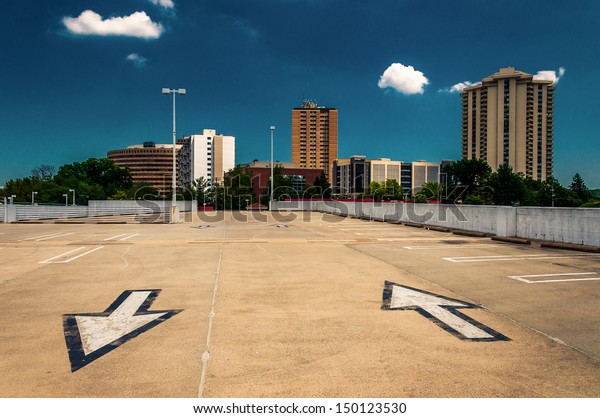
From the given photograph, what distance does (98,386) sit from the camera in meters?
3.86

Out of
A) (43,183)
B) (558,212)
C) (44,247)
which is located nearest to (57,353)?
(44,247)

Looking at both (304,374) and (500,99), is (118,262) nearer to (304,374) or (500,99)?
(304,374)

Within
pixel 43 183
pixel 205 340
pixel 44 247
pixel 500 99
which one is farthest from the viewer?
pixel 500 99

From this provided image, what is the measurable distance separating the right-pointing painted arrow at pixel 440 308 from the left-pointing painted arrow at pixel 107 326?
3.52 metres

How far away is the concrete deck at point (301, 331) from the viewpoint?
3893 millimetres

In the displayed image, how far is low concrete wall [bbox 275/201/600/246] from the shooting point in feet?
49.1

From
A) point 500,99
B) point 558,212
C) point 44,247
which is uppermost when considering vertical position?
point 500,99

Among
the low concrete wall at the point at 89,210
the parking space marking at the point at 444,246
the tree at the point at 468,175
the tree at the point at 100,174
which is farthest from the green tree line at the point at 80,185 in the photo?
the parking space marking at the point at 444,246

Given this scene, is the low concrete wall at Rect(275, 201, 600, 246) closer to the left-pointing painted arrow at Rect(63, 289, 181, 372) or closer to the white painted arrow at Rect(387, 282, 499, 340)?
the white painted arrow at Rect(387, 282, 499, 340)

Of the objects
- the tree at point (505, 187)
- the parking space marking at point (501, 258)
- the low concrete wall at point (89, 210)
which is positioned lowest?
the parking space marking at point (501, 258)

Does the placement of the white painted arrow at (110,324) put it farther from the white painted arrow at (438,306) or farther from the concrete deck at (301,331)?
the white painted arrow at (438,306)

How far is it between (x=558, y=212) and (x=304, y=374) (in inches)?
607

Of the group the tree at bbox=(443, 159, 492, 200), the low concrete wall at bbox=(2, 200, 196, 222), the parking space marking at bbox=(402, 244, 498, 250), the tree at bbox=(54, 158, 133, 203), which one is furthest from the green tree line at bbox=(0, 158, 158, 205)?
the parking space marking at bbox=(402, 244, 498, 250)
